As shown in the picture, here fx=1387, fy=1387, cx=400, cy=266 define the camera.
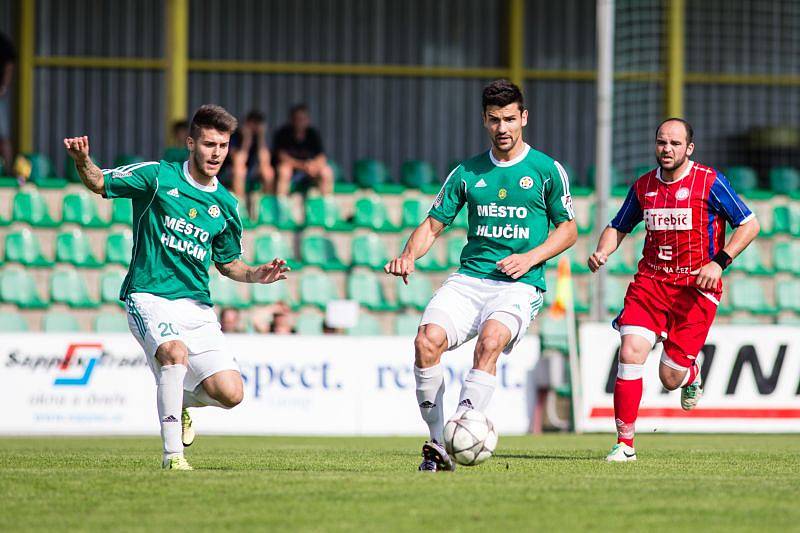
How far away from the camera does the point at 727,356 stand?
15016 mm

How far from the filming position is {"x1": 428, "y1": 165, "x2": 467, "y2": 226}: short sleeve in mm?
8422

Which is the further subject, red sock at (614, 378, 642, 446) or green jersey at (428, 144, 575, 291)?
red sock at (614, 378, 642, 446)

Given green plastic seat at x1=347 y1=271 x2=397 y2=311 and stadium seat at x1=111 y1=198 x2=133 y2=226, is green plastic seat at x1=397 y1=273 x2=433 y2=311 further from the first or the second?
stadium seat at x1=111 y1=198 x2=133 y2=226

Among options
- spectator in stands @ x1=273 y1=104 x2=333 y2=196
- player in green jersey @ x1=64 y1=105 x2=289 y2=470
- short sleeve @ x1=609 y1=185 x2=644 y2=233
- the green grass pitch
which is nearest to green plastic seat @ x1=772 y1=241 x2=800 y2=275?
spectator in stands @ x1=273 y1=104 x2=333 y2=196

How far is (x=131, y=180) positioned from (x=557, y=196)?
8.36 feet

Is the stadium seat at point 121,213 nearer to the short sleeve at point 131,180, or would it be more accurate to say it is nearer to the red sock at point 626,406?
the short sleeve at point 131,180

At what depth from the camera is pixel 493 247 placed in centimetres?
828

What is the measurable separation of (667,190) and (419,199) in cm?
968

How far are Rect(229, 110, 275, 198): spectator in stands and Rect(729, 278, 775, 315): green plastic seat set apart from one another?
6391mm

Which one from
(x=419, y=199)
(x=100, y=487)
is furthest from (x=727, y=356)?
(x=100, y=487)

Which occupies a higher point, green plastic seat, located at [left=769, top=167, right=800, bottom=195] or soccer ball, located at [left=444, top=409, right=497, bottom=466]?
green plastic seat, located at [left=769, top=167, right=800, bottom=195]

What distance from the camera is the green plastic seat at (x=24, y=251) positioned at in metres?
17.7

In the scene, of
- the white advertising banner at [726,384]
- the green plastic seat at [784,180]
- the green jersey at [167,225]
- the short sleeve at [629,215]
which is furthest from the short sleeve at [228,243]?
the green plastic seat at [784,180]

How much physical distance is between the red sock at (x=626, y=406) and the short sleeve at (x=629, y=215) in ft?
3.59
